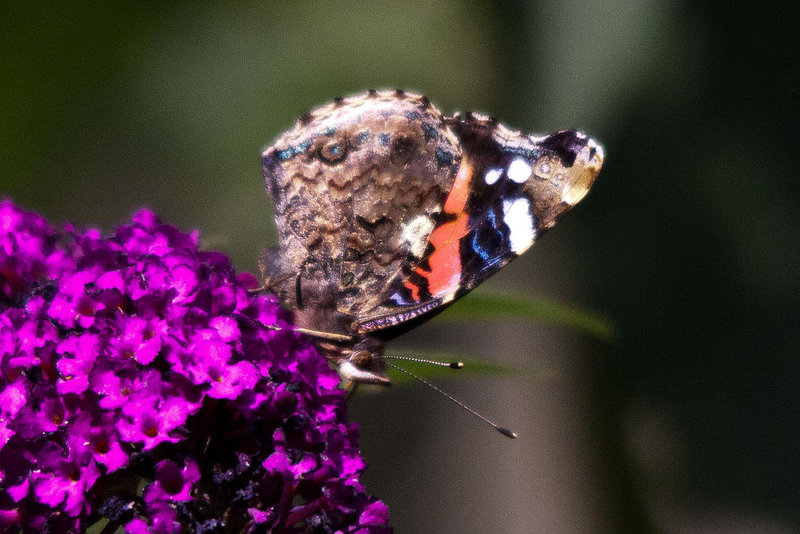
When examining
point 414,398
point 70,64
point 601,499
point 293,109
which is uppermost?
point 293,109

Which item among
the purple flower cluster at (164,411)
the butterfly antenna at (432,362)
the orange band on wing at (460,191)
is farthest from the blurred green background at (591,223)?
the purple flower cluster at (164,411)

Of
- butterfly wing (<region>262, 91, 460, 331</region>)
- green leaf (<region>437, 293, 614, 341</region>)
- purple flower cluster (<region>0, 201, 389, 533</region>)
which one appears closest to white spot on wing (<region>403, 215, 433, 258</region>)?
butterfly wing (<region>262, 91, 460, 331</region>)

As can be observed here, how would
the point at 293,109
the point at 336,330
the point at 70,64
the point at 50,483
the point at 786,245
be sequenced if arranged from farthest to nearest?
the point at 293,109 < the point at 786,245 < the point at 70,64 < the point at 336,330 < the point at 50,483

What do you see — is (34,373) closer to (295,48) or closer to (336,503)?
(336,503)

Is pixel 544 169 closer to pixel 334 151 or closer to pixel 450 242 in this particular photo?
pixel 450 242

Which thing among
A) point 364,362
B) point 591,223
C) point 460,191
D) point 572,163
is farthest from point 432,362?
point 591,223

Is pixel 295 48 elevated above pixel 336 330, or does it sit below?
above

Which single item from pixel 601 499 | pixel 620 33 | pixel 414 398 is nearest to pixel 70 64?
pixel 620 33

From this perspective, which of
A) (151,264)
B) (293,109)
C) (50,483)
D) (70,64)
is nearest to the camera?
(50,483)
